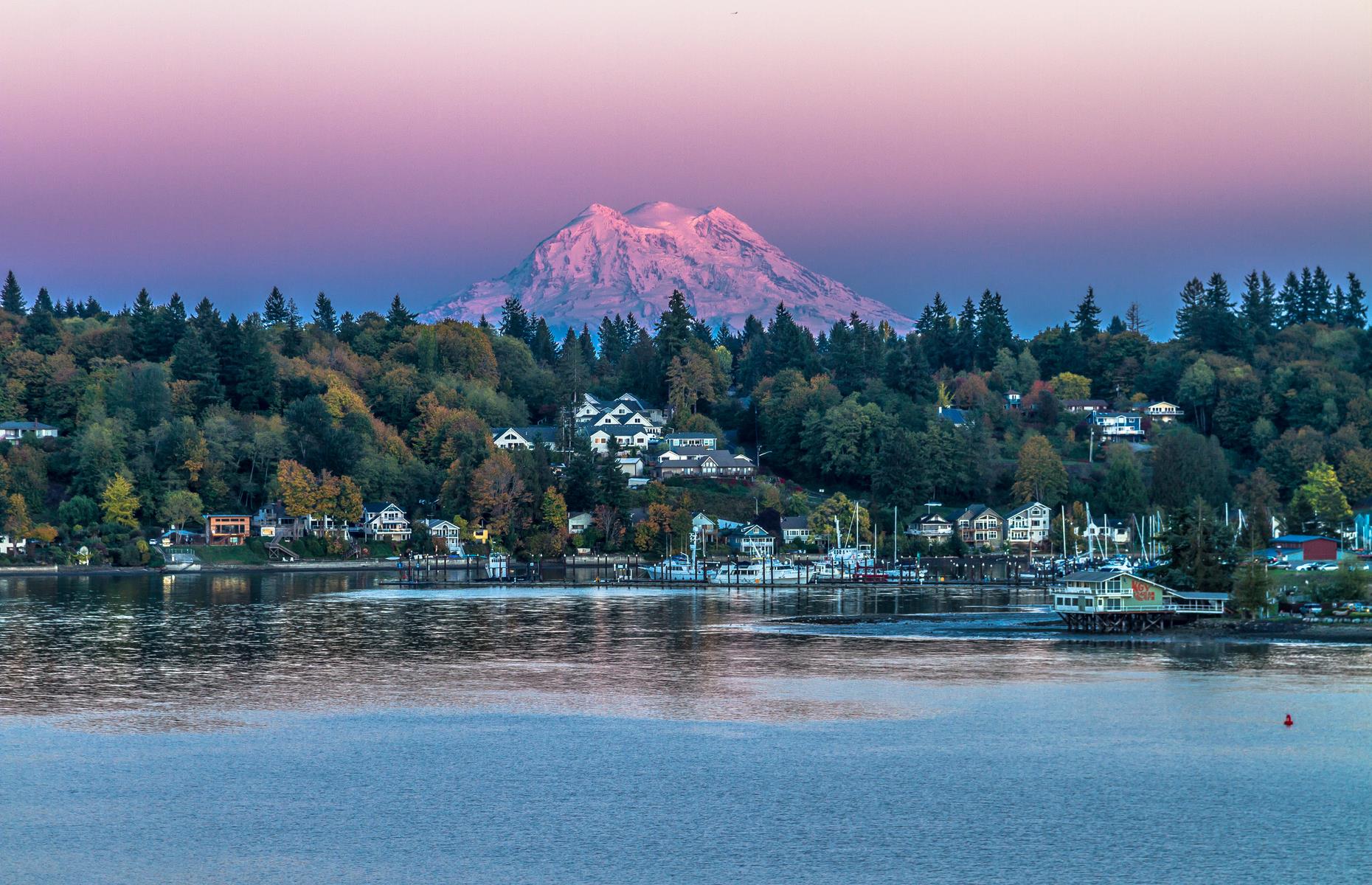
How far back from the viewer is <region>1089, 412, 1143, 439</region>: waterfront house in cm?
14450

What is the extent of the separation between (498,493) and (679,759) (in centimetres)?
8500

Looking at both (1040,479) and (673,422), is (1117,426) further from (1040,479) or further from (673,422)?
(673,422)

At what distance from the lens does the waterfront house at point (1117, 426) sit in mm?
144500

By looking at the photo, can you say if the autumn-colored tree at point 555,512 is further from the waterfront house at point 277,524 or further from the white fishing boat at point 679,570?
the waterfront house at point 277,524

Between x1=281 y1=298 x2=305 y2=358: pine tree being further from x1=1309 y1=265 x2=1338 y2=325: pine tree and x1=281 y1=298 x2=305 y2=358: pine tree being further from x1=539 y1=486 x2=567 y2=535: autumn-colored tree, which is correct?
x1=1309 y1=265 x2=1338 y2=325: pine tree

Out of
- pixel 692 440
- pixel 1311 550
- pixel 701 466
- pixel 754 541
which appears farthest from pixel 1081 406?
pixel 1311 550

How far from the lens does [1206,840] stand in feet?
92.0

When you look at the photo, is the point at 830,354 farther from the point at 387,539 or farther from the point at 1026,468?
the point at 387,539

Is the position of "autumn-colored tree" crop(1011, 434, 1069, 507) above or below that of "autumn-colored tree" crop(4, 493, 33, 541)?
above

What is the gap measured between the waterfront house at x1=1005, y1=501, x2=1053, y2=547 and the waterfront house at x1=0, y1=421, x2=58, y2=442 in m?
84.2

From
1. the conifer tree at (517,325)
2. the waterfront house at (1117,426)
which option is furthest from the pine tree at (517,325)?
the waterfront house at (1117,426)

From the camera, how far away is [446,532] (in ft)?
388

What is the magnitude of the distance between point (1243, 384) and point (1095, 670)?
331 feet

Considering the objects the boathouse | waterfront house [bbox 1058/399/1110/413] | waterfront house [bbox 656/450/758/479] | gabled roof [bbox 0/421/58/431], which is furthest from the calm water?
waterfront house [bbox 1058/399/1110/413]
